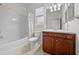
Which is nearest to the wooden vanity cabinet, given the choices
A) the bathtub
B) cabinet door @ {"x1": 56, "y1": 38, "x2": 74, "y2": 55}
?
cabinet door @ {"x1": 56, "y1": 38, "x2": 74, "y2": 55}

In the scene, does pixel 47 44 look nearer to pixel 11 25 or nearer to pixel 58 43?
pixel 58 43

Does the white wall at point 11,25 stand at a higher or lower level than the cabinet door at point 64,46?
higher

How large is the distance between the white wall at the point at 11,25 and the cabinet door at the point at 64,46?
18.9 inches

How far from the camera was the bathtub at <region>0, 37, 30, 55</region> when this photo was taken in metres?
1.79

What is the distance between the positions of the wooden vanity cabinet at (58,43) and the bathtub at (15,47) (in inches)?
10.4

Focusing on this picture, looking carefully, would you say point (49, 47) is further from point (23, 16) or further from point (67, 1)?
point (67, 1)

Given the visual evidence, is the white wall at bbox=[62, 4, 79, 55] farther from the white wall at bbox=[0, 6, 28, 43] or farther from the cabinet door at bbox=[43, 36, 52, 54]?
the white wall at bbox=[0, 6, 28, 43]

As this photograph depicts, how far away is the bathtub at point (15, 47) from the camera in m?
1.79

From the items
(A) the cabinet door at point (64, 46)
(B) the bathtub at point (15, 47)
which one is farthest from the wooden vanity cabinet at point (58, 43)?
(B) the bathtub at point (15, 47)

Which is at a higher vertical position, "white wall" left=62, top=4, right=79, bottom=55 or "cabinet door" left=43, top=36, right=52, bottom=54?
"white wall" left=62, top=4, right=79, bottom=55

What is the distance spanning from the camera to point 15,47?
5.95 feet

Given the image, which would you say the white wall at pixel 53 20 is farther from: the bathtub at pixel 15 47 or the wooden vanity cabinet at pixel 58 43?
the bathtub at pixel 15 47
